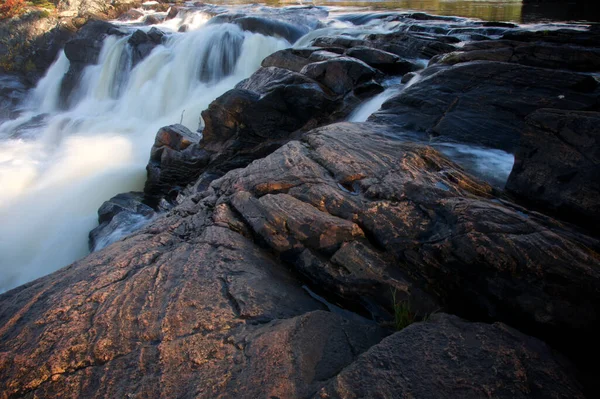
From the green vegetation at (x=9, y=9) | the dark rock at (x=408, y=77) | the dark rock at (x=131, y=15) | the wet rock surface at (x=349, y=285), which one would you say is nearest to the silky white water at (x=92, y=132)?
the green vegetation at (x=9, y=9)

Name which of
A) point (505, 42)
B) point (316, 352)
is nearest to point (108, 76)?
point (505, 42)

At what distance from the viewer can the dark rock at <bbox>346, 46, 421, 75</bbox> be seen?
11.9 meters

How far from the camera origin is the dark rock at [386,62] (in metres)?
11.9

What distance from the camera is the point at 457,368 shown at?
9.37 feet

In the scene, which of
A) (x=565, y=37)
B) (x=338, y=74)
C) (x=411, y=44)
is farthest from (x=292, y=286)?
(x=411, y=44)

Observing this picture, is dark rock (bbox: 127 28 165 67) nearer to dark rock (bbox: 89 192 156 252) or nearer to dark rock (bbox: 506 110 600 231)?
dark rock (bbox: 89 192 156 252)

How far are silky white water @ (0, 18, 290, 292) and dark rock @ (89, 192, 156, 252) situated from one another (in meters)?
0.64

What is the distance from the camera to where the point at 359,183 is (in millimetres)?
5145

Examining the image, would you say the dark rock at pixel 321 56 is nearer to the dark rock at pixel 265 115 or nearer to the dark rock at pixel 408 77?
→ the dark rock at pixel 265 115

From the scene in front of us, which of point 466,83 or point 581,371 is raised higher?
point 466,83

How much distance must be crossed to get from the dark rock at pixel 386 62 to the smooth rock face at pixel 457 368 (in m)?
10.1

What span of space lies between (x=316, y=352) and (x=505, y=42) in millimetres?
10246

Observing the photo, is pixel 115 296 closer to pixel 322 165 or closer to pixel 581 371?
pixel 322 165

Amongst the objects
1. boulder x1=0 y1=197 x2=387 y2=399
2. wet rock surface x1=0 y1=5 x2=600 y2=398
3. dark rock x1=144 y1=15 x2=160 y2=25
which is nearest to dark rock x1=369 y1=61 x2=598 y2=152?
wet rock surface x1=0 y1=5 x2=600 y2=398
